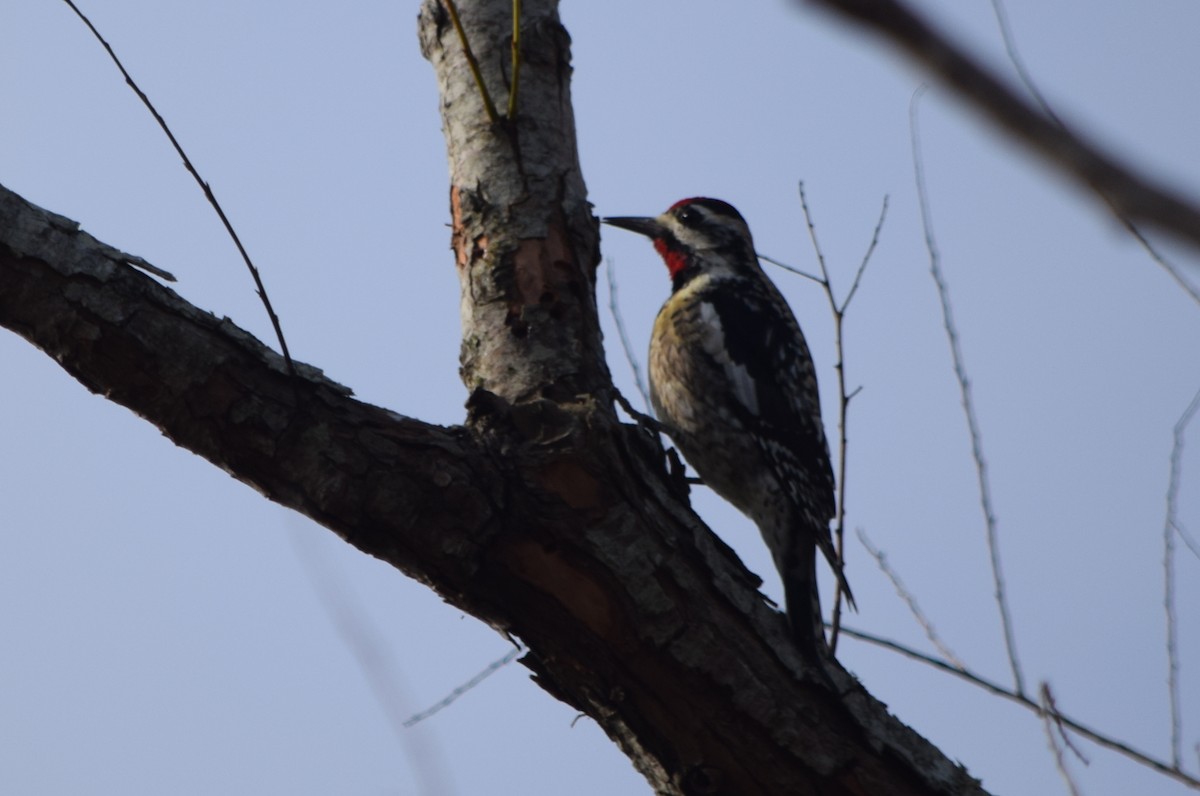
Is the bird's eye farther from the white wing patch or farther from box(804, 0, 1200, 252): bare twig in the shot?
box(804, 0, 1200, 252): bare twig

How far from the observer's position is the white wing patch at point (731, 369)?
4668 millimetres

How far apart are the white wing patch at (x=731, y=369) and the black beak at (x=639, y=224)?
0.89 metres

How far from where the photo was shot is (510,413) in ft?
9.11

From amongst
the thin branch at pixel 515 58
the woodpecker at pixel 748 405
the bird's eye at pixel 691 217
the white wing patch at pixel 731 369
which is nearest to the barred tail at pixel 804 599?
the woodpecker at pixel 748 405

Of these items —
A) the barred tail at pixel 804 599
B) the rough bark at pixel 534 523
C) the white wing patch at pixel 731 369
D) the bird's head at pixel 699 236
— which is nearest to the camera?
the rough bark at pixel 534 523

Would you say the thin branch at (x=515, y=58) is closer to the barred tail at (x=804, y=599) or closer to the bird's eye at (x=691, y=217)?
the barred tail at (x=804, y=599)

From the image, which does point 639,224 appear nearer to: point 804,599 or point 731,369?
point 731,369

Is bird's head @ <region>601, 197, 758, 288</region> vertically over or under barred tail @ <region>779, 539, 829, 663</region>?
over

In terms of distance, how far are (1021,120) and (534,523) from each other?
215 centimetres

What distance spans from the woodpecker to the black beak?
38 cm

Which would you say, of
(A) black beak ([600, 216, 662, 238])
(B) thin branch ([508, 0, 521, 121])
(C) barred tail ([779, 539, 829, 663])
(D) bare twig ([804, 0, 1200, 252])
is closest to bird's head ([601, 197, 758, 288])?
(A) black beak ([600, 216, 662, 238])

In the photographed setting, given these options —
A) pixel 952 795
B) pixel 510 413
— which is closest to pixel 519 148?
pixel 510 413

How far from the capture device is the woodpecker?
4.44 metres

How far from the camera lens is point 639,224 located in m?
5.60
